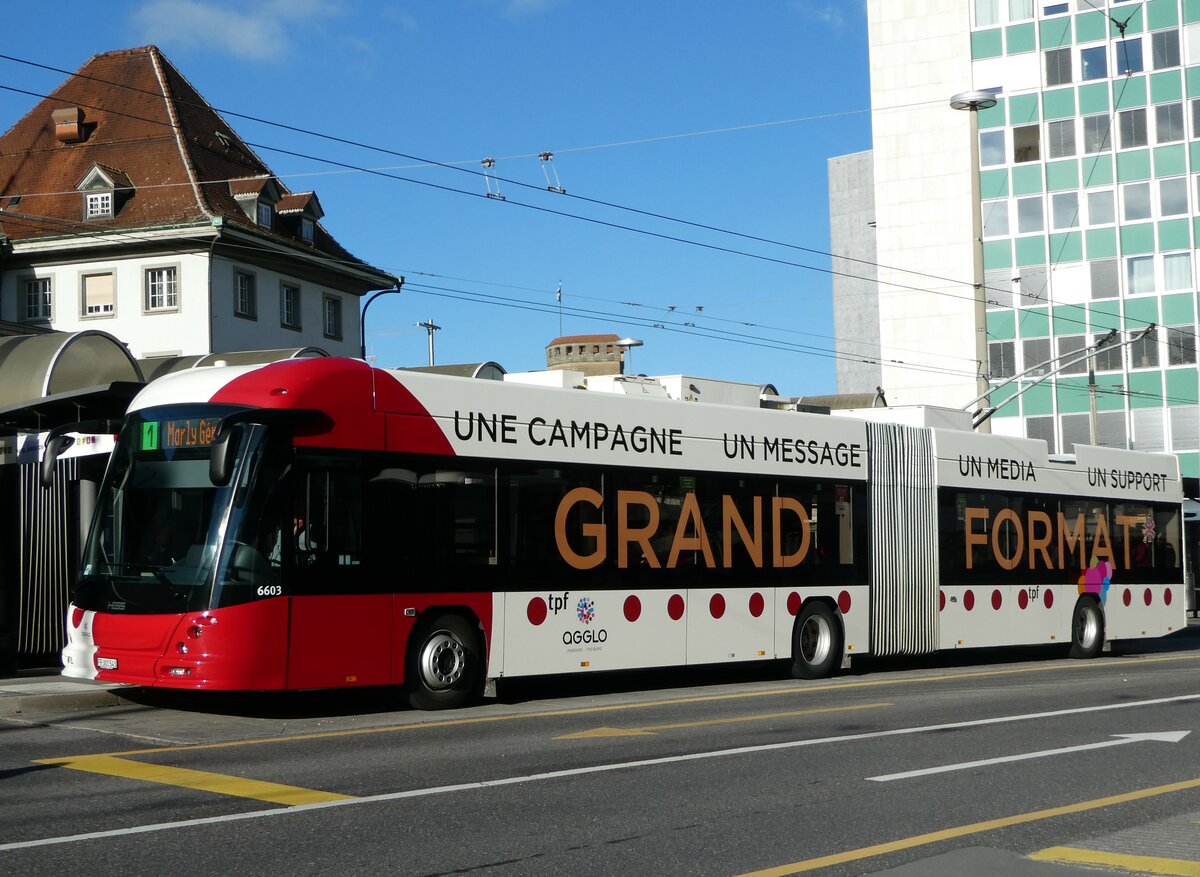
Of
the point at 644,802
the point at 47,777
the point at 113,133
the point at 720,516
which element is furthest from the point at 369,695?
the point at 113,133

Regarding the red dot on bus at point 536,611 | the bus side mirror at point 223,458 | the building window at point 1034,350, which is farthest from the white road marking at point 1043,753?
the building window at point 1034,350

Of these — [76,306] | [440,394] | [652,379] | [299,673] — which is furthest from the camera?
[76,306]

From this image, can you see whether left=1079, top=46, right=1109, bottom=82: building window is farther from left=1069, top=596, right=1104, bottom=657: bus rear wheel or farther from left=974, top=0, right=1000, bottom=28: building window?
left=1069, top=596, right=1104, bottom=657: bus rear wheel

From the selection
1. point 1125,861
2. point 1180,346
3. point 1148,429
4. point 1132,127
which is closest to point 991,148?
point 1132,127

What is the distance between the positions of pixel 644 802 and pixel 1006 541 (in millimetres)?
14329

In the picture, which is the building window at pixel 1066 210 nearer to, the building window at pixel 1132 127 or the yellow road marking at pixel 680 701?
the building window at pixel 1132 127

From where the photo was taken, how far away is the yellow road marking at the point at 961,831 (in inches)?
281

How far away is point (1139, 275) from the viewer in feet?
192

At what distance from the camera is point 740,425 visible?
18.2 meters

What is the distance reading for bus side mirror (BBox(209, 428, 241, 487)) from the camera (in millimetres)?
12484

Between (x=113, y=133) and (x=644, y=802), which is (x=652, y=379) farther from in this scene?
(x=113, y=133)

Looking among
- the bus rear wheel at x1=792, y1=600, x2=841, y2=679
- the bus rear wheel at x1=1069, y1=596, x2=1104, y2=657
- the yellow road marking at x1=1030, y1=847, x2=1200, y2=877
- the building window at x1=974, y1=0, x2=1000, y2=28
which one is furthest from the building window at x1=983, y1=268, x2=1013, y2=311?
the yellow road marking at x1=1030, y1=847, x2=1200, y2=877

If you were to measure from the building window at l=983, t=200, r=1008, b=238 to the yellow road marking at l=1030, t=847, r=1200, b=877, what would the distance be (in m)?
55.5

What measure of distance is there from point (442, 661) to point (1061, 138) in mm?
50740
